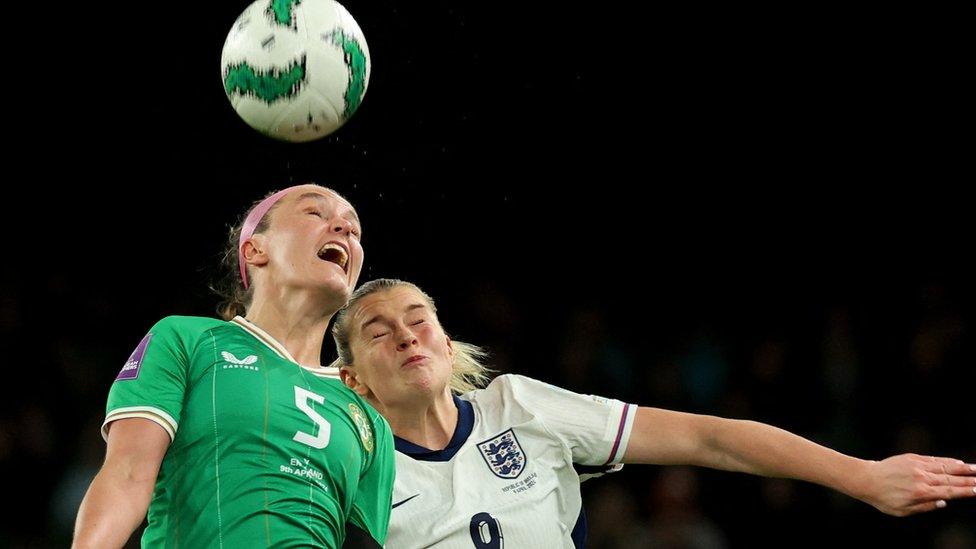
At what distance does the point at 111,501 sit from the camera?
8.61 feet

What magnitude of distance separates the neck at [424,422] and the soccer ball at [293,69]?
929mm

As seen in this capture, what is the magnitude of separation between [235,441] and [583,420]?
1.28 metres

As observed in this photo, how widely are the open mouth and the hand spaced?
162 cm

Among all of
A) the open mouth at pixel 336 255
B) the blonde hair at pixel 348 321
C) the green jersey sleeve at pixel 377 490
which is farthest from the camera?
the blonde hair at pixel 348 321

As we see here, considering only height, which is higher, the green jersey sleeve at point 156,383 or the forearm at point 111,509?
the green jersey sleeve at point 156,383

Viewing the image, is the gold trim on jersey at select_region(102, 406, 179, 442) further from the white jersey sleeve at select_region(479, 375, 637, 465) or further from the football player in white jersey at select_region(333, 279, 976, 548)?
the white jersey sleeve at select_region(479, 375, 637, 465)

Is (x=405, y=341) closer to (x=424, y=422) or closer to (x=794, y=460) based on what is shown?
(x=424, y=422)

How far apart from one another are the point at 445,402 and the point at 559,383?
11.0ft

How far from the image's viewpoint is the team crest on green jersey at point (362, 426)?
3283 mm

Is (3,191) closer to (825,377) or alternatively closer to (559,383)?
(559,383)

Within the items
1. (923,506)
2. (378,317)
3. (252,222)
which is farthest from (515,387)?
(923,506)

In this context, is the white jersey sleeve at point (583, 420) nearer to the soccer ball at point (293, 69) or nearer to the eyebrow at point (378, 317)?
the eyebrow at point (378, 317)

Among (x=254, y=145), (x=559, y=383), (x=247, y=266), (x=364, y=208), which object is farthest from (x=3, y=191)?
(x=247, y=266)

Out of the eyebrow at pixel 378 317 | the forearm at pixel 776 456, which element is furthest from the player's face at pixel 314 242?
the forearm at pixel 776 456
